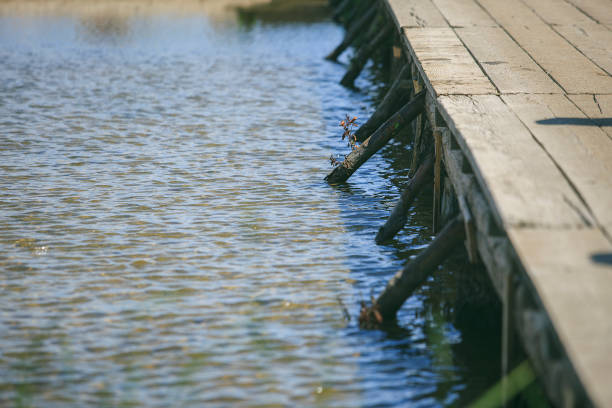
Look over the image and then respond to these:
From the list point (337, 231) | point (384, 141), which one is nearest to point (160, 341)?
point (337, 231)

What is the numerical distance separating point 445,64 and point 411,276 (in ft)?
8.45

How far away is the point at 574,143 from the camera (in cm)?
489

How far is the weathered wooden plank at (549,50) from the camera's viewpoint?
20.6 ft

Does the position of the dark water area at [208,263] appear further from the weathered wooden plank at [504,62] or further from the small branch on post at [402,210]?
the weathered wooden plank at [504,62]

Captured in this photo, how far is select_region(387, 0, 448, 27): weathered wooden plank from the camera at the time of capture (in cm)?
862

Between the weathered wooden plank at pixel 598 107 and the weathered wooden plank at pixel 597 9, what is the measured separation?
9.81 ft

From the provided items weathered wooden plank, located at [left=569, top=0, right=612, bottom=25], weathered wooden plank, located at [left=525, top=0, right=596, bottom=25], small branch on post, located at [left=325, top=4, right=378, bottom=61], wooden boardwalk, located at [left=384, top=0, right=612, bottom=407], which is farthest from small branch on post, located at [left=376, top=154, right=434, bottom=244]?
small branch on post, located at [left=325, top=4, right=378, bottom=61]

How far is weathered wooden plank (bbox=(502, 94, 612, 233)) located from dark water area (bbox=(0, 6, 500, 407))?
973 millimetres

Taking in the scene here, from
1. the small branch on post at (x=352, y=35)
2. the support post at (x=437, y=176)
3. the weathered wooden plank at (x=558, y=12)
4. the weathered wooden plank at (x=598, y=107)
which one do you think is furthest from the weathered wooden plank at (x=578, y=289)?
the small branch on post at (x=352, y=35)

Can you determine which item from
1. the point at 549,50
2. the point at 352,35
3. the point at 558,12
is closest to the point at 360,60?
the point at 352,35

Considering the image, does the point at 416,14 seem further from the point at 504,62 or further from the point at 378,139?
the point at 504,62

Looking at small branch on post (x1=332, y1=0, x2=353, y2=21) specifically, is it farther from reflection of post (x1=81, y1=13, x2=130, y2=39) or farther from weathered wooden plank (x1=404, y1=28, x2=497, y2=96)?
weathered wooden plank (x1=404, y1=28, x2=497, y2=96)

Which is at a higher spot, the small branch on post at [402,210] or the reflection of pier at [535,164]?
the reflection of pier at [535,164]

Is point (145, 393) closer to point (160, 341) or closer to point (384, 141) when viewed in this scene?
point (160, 341)
